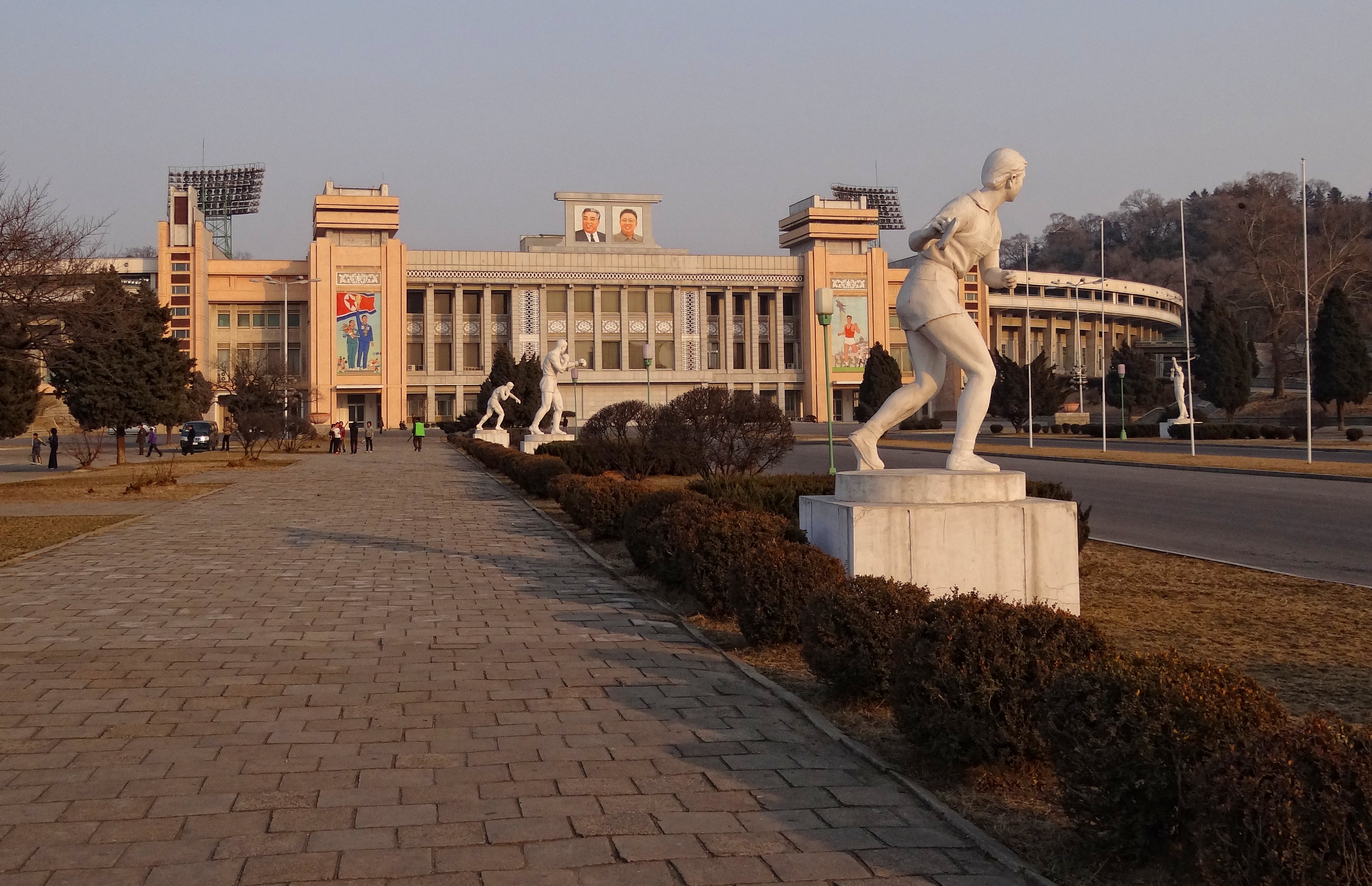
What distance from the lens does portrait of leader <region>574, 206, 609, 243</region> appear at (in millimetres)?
94312

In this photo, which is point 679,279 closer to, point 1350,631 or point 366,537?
point 366,537

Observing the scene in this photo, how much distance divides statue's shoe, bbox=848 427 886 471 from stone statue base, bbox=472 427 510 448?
105ft

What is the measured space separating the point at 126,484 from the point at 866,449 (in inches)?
856

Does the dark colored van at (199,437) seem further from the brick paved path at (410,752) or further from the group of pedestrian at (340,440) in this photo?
the brick paved path at (410,752)

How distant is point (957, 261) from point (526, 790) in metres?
5.45

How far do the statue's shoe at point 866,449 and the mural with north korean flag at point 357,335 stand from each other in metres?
84.0

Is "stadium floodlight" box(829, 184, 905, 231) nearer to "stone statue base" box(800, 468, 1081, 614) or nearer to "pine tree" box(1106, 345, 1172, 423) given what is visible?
"pine tree" box(1106, 345, 1172, 423)

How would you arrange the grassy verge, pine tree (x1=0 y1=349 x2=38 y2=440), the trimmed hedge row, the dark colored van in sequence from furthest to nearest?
the dark colored van, pine tree (x1=0 y1=349 x2=38 y2=440), the grassy verge, the trimmed hedge row

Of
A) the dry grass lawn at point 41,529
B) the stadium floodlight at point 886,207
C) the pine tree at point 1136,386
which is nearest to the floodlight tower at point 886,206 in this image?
the stadium floodlight at point 886,207

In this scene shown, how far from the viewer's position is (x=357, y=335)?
290 ft

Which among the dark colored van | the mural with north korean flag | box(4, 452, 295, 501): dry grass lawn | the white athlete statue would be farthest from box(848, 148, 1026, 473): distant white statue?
the mural with north korean flag

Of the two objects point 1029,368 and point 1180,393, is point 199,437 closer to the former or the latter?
point 1029,368

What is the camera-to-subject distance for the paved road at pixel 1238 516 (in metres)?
11.8

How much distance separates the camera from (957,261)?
8.41 m
